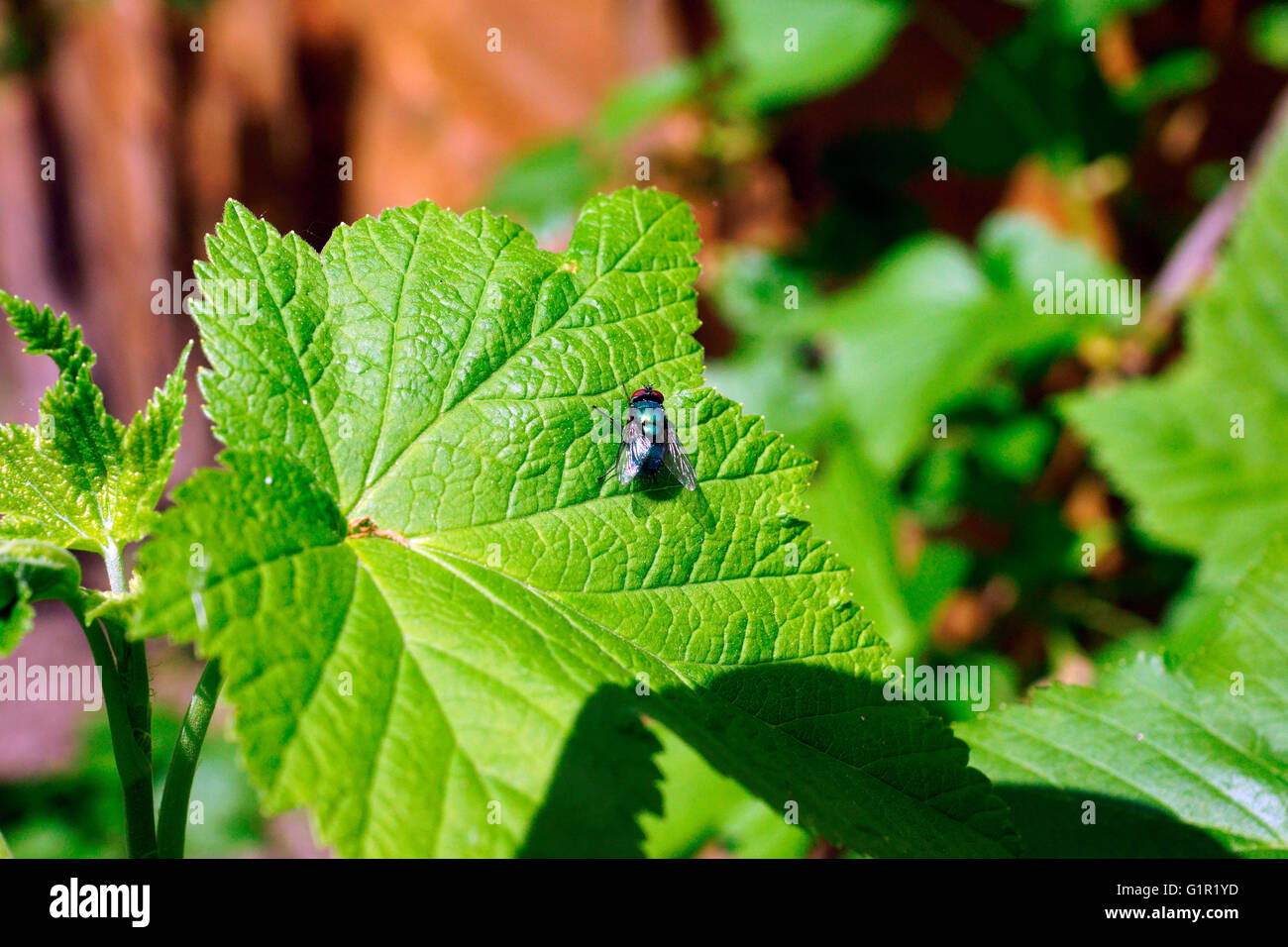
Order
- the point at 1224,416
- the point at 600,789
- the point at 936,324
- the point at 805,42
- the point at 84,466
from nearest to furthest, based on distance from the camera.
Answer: the point at 600,789 → the point at 84,466 → the point at 1224,416 → the point at 936,324 → the point at 805,42

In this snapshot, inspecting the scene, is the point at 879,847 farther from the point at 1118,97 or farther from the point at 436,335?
the point at 1118,97

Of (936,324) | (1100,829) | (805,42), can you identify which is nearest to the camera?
(1100,829)

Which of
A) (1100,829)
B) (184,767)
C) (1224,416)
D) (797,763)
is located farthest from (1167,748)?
(1224,416)

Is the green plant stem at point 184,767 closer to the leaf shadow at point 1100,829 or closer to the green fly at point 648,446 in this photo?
the green fly at point 648,446

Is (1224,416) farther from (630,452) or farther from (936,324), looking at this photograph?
(630,452)

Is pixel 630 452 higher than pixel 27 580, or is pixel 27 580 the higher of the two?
pixel 630 452

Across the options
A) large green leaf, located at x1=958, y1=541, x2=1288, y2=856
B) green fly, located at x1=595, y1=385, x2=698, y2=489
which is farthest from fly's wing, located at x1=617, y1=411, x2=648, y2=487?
large green leaf, located at x1=958, y1=541, x2=1288, y2=856

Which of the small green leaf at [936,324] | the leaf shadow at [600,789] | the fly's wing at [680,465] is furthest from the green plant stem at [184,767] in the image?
the small green leaf at [936,324]

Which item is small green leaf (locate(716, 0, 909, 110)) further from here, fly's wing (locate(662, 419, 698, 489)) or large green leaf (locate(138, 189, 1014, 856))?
fly's wing (locate(662, 419, 698, 489))
